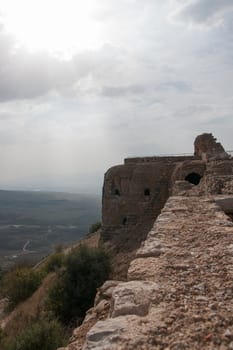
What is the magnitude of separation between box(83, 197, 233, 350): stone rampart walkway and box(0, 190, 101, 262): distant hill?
7281 cm

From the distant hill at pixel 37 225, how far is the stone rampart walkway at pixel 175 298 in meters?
72.8

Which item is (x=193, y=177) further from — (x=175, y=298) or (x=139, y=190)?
(x=175, y=298)

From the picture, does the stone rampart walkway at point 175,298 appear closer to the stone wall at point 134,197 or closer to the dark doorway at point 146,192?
the stone wall at point 134,197

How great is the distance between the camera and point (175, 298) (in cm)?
400

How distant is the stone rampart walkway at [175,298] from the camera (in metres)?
3.24

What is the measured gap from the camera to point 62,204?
199 meters

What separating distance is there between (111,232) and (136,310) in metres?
19.4

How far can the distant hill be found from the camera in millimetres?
94125

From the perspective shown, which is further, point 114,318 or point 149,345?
point 114,318

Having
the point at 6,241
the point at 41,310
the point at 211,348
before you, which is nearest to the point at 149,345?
the point at 211,348

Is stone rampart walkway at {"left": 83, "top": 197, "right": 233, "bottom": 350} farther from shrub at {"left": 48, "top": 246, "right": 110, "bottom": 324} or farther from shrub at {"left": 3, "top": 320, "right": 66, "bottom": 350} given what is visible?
shrub at {"left": 48, "top": 246, "right": 110, "bottom": 324}

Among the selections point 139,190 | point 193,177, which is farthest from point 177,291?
point 139,190

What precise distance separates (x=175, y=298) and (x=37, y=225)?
131 metres

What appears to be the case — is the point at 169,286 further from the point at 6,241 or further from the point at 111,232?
the point at 6,241
